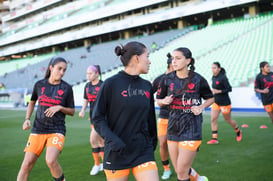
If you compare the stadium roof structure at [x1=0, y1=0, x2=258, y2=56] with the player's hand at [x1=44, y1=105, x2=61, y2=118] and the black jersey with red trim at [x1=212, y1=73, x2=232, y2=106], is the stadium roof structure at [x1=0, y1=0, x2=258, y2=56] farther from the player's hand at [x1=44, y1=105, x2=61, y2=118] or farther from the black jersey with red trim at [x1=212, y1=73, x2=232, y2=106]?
the player's hand at [x1=44, y1=105, x2=61, y2=118]

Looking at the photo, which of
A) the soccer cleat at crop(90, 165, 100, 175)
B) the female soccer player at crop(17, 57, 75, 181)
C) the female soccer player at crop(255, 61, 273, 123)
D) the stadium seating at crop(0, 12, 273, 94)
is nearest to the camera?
the female soccer player at crop(17, 57, 75, 181)

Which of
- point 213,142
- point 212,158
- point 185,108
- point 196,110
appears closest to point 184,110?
point 185,108

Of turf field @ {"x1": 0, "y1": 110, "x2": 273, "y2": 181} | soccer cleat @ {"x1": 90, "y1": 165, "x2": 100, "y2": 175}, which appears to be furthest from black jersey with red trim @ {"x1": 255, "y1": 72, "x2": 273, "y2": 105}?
soccer cleat @ {"x1": 90, "y1": 165, "x2": 100, "y2": 175}

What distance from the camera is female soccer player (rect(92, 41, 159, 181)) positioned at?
10.4 feet

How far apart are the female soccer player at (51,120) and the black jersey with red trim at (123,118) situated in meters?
1.70

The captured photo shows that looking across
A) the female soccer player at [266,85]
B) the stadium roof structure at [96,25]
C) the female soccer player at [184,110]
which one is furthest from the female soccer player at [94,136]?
the stadium roof structure at [96,25]

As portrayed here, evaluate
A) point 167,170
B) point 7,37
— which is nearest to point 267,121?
point 167,170

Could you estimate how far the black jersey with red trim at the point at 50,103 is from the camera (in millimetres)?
4809

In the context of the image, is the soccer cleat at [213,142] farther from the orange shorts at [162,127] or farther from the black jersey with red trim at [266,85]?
the orange shorts at [162,127]

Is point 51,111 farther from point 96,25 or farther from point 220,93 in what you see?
point 96,25

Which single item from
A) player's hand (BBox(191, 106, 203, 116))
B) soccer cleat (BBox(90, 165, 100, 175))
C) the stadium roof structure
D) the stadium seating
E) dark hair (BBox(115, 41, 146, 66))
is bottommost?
soccer cleat (BBox(90, 165, 100, 175))

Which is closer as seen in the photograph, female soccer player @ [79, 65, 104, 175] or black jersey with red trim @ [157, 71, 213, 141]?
black jersey with red trim @ [157, 71, 213, 141]

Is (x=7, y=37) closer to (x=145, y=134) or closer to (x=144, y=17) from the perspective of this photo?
(x=144, y=17)

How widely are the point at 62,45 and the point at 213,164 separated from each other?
190 feet
